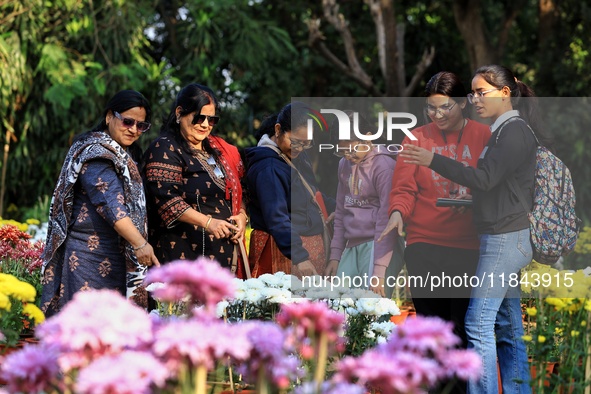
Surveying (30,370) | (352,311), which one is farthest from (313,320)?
(352,311)

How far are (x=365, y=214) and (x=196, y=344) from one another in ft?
8.22

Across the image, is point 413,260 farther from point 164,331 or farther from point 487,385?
point 164,331

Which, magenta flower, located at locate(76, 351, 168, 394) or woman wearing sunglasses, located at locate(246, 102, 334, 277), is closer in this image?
magenta flower, located at locate(76, 351, 168, 394)

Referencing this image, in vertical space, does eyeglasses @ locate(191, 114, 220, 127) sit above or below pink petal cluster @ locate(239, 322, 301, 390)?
above

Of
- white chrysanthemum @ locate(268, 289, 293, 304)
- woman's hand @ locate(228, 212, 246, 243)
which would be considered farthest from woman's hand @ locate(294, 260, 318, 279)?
white chrysanthemum @ locate(268, 289, 293, 304)

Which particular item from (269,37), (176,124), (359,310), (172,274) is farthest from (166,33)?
(172,274)

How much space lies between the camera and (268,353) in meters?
1.92

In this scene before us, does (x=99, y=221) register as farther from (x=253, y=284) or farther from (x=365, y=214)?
(x=365, y=214)

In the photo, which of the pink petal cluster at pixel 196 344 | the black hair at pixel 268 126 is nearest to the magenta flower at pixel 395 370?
the pink petal cluster at pixel 196 344

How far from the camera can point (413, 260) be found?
4.07 metres

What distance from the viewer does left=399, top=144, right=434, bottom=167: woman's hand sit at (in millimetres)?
3701

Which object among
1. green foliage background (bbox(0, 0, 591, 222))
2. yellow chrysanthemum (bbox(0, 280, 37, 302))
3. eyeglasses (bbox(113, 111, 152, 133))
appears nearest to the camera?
yellow chrysanthemum (bbox(0, 280, 37, 302))

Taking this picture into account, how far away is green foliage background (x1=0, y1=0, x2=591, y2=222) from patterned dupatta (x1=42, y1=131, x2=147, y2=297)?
6281 mm

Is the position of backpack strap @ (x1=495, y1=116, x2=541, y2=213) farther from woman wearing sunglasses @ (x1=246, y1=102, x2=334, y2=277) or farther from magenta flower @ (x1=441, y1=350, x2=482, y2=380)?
magenta flower @ (x1=441, y1=350, x2=482, y2=380)
